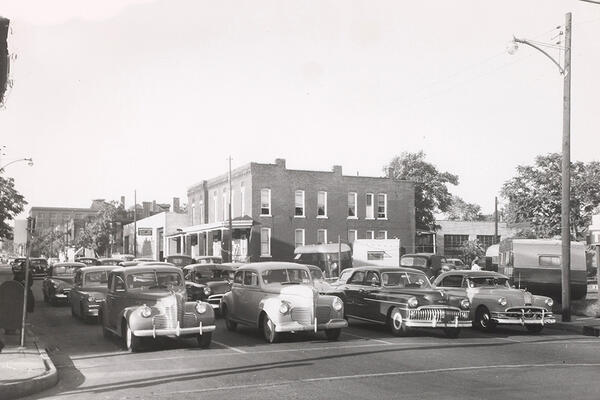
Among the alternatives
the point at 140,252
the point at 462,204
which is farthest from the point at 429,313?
the point at 462,204

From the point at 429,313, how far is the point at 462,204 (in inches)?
4182

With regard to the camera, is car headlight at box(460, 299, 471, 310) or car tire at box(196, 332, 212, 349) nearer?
car tire at box(196, 332, 212, 349)

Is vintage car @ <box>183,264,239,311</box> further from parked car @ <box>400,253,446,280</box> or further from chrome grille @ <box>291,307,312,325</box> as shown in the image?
parked car @ <box>400,253,446,280</box>

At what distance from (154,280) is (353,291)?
17.6 feet

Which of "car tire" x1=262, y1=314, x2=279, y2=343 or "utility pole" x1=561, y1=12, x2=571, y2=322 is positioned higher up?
"utility pole" x1=561, y1=12, x2=571, y2=322

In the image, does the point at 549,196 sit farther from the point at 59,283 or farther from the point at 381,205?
the point at 59,283

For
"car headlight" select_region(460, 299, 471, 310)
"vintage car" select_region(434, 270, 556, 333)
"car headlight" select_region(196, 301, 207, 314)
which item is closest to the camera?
"car headlight" select_region(196, 301, 207, 314)

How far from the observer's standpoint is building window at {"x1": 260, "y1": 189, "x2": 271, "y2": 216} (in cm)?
4816

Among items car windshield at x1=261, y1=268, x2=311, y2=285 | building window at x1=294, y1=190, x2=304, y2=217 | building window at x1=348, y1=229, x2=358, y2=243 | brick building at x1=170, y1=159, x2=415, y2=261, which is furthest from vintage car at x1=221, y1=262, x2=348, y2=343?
building window at x1=348, y1=229, x2=358, y2=243

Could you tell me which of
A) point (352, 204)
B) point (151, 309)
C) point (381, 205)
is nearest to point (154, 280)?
point (151, 309)

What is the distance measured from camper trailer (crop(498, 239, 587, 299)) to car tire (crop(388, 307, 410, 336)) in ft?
40.4

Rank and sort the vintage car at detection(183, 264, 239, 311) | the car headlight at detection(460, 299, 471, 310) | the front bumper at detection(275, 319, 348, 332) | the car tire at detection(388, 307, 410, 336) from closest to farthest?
the front bumper at detection(275, 319, 348, 332) → the car tire at detection(388, 307, 410, 336) → the car headlight at detection(460, 299, 471, 310) → the vintage car at detection(183, 264, 239, 311)

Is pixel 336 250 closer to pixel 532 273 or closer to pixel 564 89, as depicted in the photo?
pixel 532 273

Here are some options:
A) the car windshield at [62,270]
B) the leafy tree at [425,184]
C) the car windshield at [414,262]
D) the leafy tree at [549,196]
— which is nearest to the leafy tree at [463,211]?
the leafy tree at [425,184]
